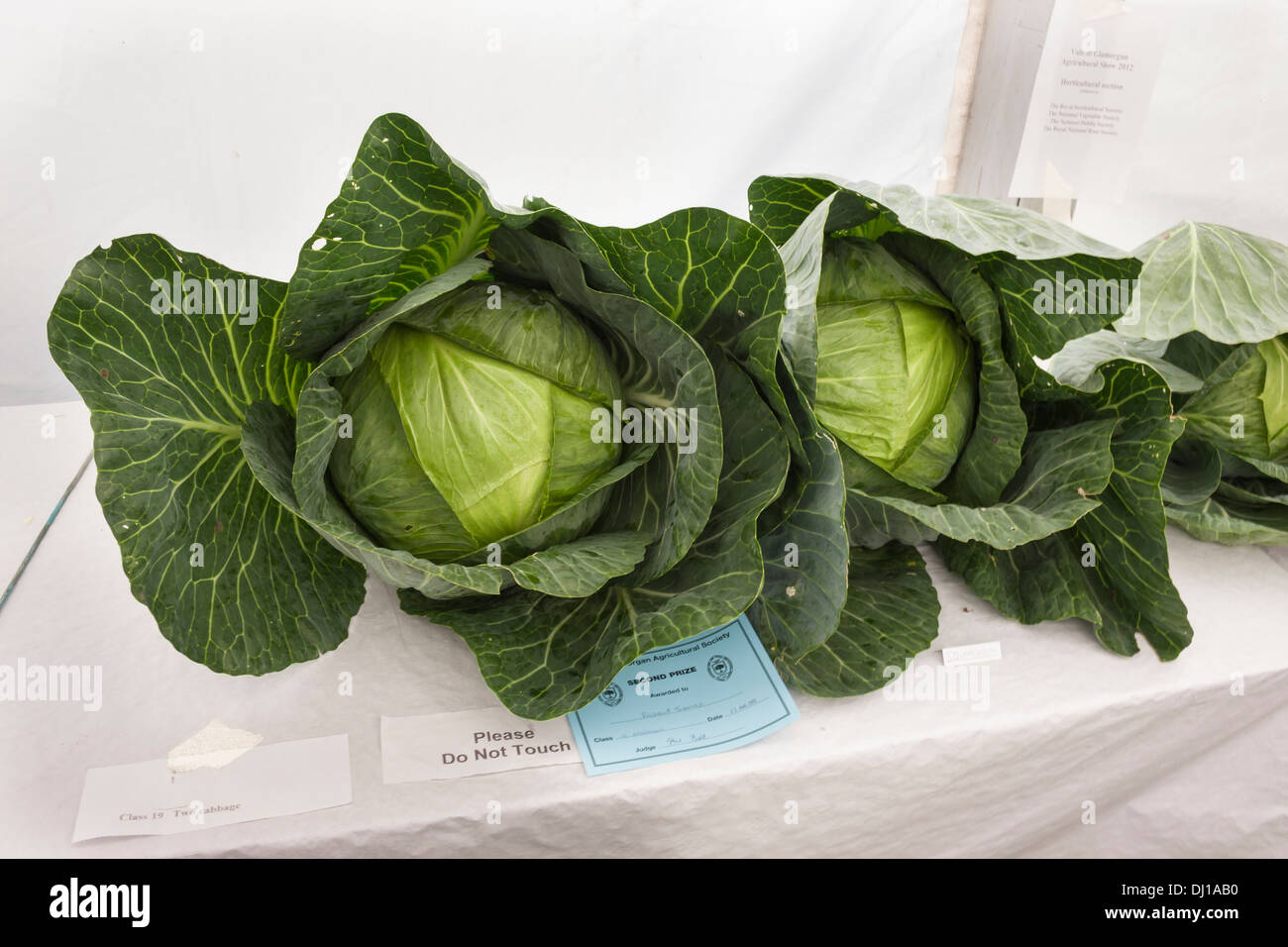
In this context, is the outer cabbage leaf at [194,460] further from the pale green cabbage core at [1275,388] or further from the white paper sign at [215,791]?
the pale green cabbage core at [1275,388]

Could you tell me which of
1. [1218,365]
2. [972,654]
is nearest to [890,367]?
[972,654]

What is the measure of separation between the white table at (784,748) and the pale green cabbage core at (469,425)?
10.1 inches

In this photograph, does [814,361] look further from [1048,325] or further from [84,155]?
[84,155]

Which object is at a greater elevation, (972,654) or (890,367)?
(890,367)

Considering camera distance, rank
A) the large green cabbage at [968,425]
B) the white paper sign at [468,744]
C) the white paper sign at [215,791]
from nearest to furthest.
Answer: the white paper sign at [215,791] → the white paper sign at [468,744] → the large green cabbage at [968,425]

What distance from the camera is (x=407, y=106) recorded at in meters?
2.00

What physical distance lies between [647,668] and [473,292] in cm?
57

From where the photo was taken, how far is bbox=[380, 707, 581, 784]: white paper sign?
3.56 ft

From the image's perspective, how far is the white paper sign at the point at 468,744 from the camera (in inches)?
42.8

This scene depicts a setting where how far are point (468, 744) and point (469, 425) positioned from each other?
16.1 inches

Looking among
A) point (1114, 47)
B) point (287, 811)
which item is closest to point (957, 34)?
point (1114, 47)

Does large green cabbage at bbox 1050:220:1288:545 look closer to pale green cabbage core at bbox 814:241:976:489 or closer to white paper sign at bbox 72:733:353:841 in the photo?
pale green cabbage core at bbox 814:241:976:489

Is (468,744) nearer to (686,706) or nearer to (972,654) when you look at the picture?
(686,706)

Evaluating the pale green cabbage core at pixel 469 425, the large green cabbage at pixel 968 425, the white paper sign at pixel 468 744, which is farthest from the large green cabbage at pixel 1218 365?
the white paper sign at pixel 468 744
